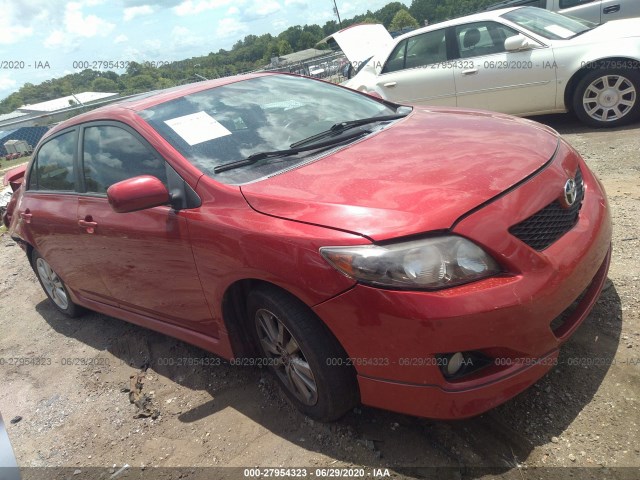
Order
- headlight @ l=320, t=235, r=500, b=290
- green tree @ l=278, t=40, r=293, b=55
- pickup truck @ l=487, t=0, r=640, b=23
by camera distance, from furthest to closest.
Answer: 1. green tree @ l=278, t=40, r=293, b=55
2. pickup truck @ l=487, t=0, r=640, b=23
3. headlight @ l=320, t=235, r=500, b=290

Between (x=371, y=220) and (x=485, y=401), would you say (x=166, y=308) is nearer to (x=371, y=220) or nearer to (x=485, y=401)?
(x=371, y=220)

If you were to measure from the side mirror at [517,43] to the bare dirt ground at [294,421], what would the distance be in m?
2.86

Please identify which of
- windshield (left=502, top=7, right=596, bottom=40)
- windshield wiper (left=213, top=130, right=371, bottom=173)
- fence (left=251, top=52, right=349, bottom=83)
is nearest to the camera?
windshield wiper (left=213, top=130, right=371, bottom=173)

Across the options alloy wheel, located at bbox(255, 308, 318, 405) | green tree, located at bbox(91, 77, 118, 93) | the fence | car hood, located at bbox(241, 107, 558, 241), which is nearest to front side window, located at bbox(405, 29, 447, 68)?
car hood, located at bbox(241, 107, 558, 241)

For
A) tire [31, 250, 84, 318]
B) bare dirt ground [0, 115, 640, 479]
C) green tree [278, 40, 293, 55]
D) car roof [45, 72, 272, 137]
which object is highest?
green tree [278, 40, 293, 55]

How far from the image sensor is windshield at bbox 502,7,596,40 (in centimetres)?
629

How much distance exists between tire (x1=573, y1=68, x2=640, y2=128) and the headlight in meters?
5.02

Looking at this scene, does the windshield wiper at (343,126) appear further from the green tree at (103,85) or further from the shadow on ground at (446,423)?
the green tree at (103,85)

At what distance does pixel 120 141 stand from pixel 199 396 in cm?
161

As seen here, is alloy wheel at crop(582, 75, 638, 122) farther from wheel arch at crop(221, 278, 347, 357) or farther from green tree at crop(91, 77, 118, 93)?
green tree at crop(91, 77, 118, 93)

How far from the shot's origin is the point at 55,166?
12.9 feet

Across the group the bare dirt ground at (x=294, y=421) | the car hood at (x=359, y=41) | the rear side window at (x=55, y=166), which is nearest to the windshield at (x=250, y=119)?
the rear side window at (x=55, y=166)

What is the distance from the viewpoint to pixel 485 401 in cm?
201

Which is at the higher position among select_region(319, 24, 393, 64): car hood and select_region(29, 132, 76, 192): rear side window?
select_region(319, 24, 393, 64): car hood
